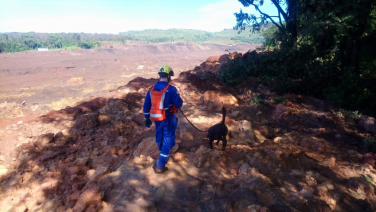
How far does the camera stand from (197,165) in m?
4.07

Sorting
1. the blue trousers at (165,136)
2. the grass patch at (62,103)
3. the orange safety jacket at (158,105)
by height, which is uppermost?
the orange safety jacket at (158,105)

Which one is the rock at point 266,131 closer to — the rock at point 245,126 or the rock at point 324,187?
the rock at point 245,126

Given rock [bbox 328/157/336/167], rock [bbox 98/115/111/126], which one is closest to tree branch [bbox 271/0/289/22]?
rock [bbox 328/157/336/167]

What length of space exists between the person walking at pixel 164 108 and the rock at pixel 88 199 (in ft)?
3.31

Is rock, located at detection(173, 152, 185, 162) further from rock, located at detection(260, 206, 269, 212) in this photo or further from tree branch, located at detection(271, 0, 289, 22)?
tree branch, located at detection(271, 0, 289, 22)

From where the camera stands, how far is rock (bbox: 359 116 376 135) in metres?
6.01

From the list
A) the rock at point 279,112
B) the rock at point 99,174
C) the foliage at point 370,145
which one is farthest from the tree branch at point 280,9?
the rock at point 99,174

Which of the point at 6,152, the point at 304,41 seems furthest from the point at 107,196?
the point at 304,41

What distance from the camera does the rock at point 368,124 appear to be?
601 centimetres

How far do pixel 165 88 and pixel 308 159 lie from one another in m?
3.15

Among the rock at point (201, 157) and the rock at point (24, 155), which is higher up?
the rock at point (201, 157)

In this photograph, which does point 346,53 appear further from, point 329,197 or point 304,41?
point 329,197

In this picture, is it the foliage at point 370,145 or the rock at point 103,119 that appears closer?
the foliage at point 370,145

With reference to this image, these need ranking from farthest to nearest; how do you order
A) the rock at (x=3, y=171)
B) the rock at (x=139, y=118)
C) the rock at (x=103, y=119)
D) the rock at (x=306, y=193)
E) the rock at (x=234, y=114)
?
the rock at (x=103, y=119)
the rock at (x=139, y=118)
the rock at (x=234, y=114)
the rock at (x=3, y=171)
the rock at (x=306, y=193)
